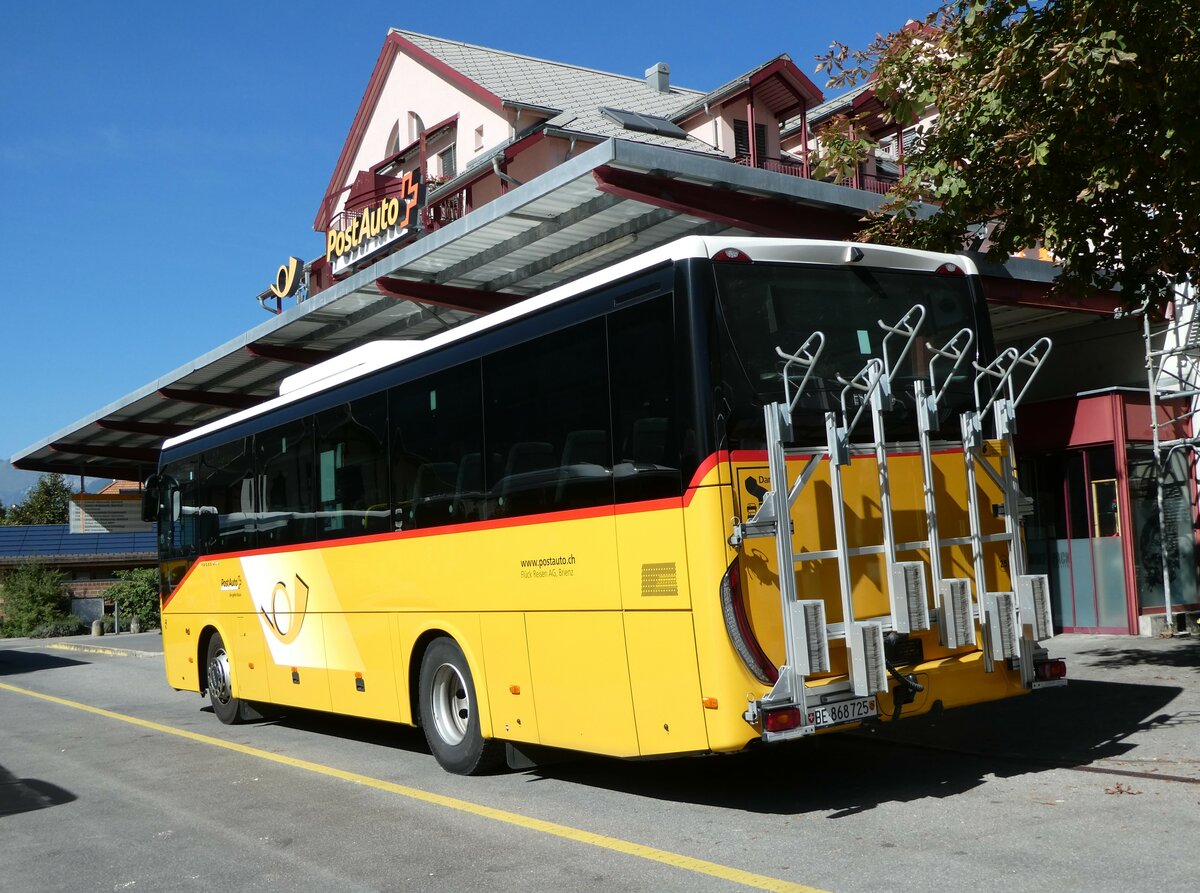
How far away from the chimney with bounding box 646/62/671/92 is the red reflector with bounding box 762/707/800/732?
36300 millimetres

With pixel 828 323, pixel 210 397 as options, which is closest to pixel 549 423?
pixel 828 323

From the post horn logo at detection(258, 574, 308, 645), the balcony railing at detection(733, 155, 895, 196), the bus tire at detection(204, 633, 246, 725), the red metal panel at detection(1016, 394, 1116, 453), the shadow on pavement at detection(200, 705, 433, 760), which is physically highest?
the balcony railing at detection(733, 155, 895, 196)

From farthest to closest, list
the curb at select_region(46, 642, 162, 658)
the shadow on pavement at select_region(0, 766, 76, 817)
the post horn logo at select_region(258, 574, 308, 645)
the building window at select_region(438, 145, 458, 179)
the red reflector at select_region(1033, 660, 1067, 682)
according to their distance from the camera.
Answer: the building window at select_region(438, 145, 458, 179), the curb at select_region(46, 642, 162, 658), the post horn logo at select_region(258, 574, 308, 645), the shadow on pavement at select_region(0, 766, 76, 817), the red reflector at select_region(1033, 660, 1067, 682)

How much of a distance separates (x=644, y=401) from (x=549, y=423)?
3.32 ft

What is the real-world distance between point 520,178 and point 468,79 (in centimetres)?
477

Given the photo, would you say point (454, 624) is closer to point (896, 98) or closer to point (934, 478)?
point (934, 478)

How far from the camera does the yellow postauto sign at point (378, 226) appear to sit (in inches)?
1050

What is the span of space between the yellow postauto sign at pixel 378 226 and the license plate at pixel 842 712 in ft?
68.7

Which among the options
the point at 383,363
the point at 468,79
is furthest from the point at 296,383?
the point at 468,79

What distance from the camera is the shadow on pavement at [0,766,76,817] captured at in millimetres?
9297

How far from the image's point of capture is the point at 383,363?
10.9 m

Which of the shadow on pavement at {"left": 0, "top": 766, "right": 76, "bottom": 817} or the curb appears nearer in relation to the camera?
the shadow on pavement at {"left": 0, "top": 766, "right": 76, "bottom": 817}

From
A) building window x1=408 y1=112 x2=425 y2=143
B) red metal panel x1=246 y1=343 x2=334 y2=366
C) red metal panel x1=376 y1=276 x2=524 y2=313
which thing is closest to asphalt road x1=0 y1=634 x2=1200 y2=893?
red metal panel x1=376 y1=276 x2=524 y2=313

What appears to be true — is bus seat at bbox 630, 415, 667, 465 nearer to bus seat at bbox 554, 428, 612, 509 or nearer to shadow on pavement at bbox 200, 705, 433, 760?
bus seat at bbox 554, 428, 612, 509
